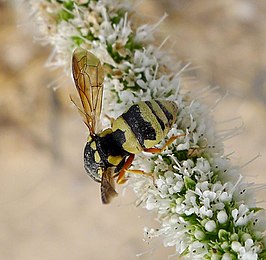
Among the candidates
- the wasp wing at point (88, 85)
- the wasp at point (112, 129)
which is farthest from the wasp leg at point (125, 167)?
the wasp wing at point (88, 85)

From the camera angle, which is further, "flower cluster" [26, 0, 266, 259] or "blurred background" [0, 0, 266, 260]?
"blurred background" [0, 0, 266, 260]

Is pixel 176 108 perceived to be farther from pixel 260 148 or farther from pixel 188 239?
pixel 260 148

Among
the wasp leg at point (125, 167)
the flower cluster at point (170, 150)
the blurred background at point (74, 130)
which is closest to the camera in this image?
the flower cluster at point (170, 150)

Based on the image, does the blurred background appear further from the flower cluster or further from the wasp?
the wasp

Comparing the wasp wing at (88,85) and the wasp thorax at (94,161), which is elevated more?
the wasp wing at (88,85)

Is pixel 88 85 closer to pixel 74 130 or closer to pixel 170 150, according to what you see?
pixel 170 150

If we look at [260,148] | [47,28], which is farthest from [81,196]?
[47,28]

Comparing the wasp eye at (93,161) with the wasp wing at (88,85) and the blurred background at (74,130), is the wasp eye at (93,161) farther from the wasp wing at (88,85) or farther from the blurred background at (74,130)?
the blurred background at (74,130)

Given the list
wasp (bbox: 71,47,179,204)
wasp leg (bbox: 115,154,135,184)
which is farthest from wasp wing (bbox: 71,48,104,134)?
wasp leg (bbox: 115,154,135,184)
